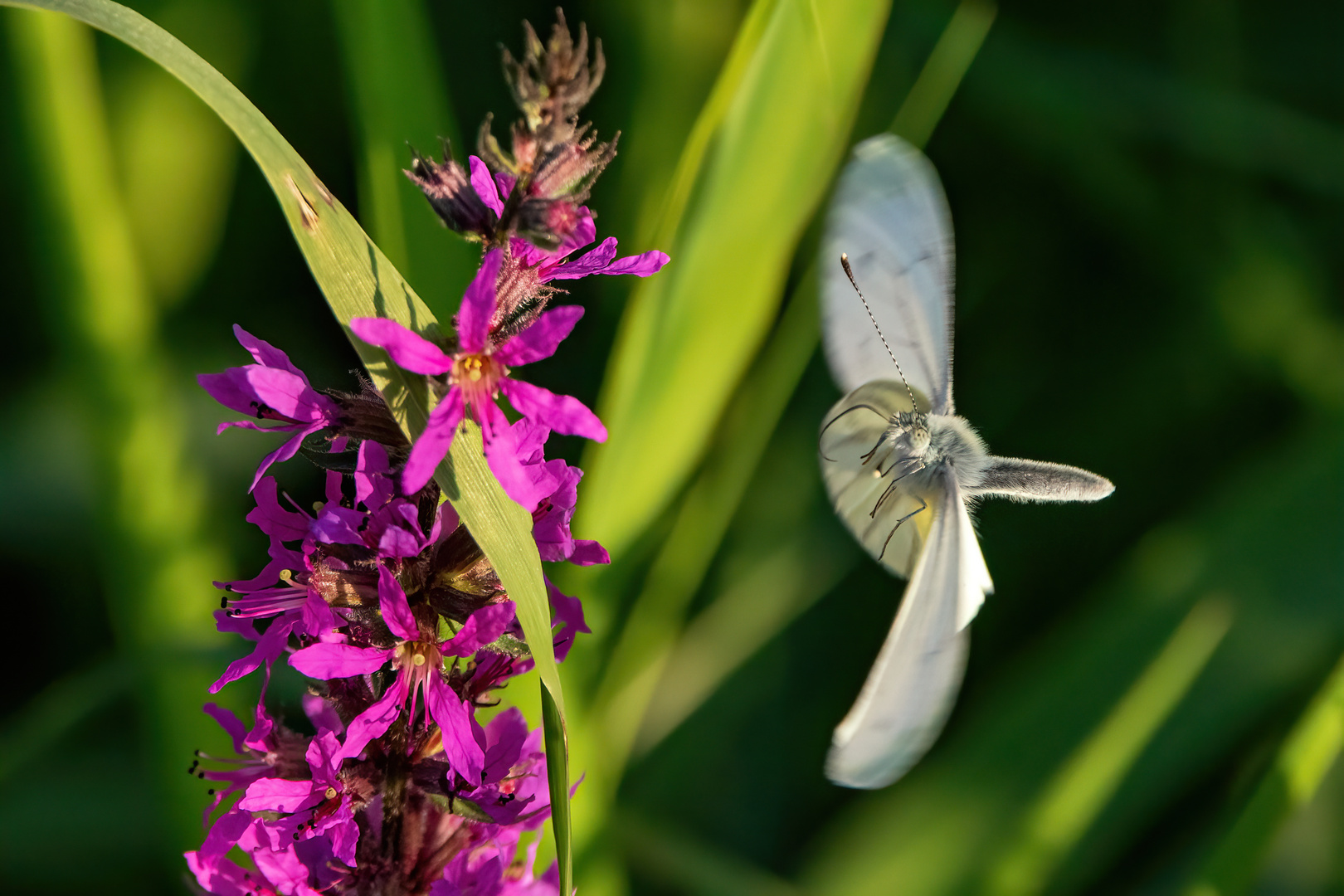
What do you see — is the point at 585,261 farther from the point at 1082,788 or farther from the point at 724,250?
the point at 1082,788

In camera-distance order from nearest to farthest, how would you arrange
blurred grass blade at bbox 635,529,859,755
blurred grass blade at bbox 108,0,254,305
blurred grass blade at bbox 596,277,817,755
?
blurred grass blade at bbox 596,277,817,755
blurred grass blade at bbox 108,0,254,305
blurred grass blade at bbox 635,529,859,755

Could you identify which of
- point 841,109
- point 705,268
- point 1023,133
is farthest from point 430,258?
point 1023,133

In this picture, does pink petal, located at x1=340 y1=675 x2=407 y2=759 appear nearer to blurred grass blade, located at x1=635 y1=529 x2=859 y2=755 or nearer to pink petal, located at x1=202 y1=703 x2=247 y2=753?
pink petal, located at x1=202 y1=703 x2=247 y2=753

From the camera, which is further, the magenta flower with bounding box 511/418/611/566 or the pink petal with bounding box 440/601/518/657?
the magenta flower with bounding box 511/418/611/566

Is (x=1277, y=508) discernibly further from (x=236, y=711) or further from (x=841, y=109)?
(x=236, y=711)

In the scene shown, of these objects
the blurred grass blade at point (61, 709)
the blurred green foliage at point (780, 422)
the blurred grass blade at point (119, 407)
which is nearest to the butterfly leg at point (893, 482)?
the blurred green foliage at point (780, 422)

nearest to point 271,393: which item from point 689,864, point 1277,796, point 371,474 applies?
point 371,474

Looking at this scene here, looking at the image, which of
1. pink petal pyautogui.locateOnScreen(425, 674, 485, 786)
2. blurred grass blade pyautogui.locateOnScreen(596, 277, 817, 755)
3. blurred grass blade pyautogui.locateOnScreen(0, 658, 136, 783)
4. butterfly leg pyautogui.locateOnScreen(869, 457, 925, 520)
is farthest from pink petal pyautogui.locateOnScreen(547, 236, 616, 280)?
blurred grass blade pyautogui.locateOnScreen(0, 658, 136, 783)
